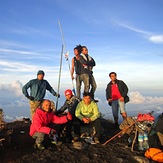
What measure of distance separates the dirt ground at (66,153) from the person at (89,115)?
0.53m

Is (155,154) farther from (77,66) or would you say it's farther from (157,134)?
(77,66)

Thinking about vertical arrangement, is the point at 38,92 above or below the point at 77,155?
above

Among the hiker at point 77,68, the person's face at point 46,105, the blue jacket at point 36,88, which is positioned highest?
the hiker at point 77,68

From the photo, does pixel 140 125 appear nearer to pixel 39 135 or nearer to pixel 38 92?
pixel 39 135

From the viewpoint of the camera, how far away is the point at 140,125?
10.2 m

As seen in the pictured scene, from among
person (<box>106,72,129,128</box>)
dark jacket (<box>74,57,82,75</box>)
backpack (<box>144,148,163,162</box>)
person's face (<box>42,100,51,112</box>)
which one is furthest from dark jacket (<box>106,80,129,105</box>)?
person's face (<box>42,100,51,112</box>)

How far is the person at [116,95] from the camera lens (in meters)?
12.6

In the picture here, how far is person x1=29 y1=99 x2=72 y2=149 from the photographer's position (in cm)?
885

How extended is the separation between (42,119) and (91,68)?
5312 mm

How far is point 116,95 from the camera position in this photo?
12.8 meters

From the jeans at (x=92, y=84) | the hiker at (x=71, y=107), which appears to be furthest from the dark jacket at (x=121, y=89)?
the hiker at (x=71, y=107)

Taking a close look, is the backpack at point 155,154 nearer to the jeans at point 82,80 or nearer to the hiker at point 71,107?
the hiker at point 71,107

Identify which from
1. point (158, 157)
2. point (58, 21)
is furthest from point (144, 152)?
point (58, 21)

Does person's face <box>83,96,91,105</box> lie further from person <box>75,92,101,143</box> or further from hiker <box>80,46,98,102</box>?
hiker <box>80,46,98,102</box>
